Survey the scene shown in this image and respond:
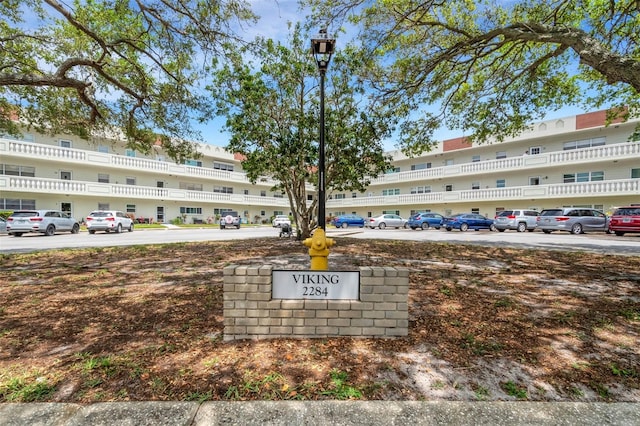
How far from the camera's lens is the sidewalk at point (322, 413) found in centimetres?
221

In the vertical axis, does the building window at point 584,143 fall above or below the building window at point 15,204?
above

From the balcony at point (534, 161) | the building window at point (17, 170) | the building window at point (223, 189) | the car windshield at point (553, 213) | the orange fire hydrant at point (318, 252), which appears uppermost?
the balcony at point (534, 161)

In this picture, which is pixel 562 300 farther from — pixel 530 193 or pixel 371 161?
pixel 530 193

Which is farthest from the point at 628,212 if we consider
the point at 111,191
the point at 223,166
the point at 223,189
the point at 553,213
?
the point at 111,191

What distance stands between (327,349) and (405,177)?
36936mm

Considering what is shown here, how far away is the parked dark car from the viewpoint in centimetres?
1762

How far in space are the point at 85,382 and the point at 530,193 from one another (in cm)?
3259

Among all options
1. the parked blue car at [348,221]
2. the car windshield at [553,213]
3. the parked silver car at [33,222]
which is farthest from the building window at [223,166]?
the car windshield at [553,213]

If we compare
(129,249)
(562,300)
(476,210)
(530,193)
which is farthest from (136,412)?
(476,210)

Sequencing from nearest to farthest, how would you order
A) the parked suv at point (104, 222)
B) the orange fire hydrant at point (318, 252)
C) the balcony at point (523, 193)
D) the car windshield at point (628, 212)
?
1. the orange fire hydrant at point (318, 252)
2. the car windshield at point (628, 212)
3. the parked suv at point (104, 222)
4. the balcony at point (523, 193)

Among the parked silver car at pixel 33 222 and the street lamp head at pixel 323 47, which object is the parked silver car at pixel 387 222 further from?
the street lamp head at pixel 323 47

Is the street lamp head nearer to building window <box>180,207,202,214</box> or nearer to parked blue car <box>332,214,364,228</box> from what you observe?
parked blue car <box>332,214,364,228</box>

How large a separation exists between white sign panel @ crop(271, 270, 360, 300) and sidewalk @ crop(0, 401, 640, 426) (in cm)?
119

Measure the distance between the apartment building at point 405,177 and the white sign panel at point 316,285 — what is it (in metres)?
20.9
